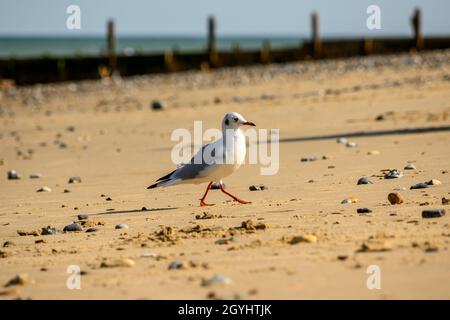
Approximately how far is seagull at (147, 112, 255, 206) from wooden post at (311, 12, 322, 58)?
29.9 meters

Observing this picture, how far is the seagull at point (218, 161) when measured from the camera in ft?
27.1

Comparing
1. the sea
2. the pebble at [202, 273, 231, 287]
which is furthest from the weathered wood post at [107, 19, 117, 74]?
the pebble at [202, 273, 231, 287]

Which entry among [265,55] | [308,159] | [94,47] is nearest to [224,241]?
[308,159]

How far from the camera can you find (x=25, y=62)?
137 ft

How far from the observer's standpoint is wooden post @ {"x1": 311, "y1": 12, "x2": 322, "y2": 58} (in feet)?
125

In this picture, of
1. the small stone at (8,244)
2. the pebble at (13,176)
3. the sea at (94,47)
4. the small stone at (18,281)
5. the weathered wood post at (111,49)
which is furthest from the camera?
the sea at (94,47)

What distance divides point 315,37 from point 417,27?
4.00 metres

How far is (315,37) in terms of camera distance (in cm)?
3856

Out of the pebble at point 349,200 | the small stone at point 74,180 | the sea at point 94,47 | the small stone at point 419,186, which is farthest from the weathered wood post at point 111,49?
the pebble at point 349,200

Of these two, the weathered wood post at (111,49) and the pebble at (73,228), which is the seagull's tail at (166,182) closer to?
the pebble at (73,228)

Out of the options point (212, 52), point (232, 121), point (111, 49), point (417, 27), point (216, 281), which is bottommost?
point (216, 281)

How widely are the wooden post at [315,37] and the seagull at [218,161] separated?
98.2ft

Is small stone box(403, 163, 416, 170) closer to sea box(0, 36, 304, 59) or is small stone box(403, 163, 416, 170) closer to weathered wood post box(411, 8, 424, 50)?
weathered wood post box(411, 8, 424, 50)

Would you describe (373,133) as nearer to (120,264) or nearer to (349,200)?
(349,200)
